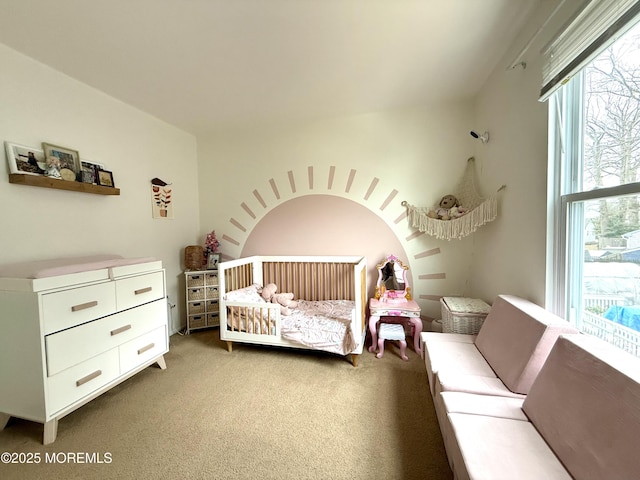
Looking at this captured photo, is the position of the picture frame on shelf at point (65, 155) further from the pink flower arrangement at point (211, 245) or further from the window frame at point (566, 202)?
the window frame at point (566, 202)

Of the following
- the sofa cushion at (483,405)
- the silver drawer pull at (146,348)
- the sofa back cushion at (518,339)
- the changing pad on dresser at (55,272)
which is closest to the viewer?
the sofa cushion at (483,405)

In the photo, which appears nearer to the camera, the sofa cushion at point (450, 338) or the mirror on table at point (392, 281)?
the sofa cushion at point (450, 338)

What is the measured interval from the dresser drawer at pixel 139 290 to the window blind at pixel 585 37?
288cm

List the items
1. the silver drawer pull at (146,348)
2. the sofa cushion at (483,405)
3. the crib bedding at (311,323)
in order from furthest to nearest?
the crib bedding at (311,323) < the silver drawer pull at (146,348) < the sofa cushion at (483,405)

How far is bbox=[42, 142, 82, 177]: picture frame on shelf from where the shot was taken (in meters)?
1.83

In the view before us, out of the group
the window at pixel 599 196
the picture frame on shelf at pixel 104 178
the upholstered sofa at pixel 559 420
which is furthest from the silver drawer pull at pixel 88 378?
the window at pixel 599 196

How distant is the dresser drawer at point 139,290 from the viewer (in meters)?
1.78

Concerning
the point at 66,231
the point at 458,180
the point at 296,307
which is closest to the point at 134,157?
the point at 66,231

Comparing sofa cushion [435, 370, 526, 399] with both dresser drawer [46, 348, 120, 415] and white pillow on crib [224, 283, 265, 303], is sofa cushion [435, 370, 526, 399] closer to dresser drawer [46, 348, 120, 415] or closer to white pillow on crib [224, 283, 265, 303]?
white pillow on crib [224, 283, 265, 303]

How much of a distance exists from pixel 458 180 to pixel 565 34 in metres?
1.45

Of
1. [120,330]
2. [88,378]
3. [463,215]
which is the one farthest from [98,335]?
[463,215]

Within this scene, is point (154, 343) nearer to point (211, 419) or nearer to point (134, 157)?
point (211, 419)

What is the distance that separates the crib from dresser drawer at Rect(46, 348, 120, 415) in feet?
2.83

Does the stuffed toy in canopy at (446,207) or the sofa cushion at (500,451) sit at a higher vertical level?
the stuffed toy in canopy at (446,207)
